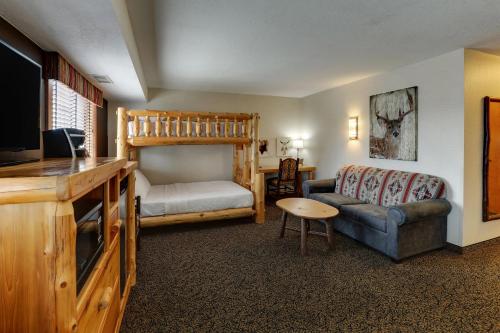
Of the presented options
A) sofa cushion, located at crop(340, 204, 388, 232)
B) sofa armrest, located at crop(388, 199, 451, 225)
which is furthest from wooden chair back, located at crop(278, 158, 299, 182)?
sofa armrest, located at crop(388, 199, 451, 225)

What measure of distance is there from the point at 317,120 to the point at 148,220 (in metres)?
3.91

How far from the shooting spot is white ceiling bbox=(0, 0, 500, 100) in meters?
1.80

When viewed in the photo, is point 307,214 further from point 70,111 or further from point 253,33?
point 70,111

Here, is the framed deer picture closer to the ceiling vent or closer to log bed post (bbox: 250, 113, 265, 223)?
log bed post (bbox: 250, 113, 265, 223)

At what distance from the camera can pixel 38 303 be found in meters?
0.81

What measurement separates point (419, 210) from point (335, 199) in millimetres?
1192

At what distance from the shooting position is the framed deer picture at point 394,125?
3.46 m

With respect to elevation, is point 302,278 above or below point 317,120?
below

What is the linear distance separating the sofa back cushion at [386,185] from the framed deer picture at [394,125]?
0.28 m

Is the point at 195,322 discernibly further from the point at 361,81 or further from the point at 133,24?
the point at 361,81

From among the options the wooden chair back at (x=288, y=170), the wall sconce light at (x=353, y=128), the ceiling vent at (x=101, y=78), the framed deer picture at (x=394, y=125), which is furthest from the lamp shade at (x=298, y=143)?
the ceiling vent at (x=101, y=78)

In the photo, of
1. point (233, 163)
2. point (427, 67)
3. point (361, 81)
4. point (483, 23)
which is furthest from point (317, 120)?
point (483, 23)

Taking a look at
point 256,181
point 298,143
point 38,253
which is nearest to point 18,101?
point 38,253

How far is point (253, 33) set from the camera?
2502 millimetres
